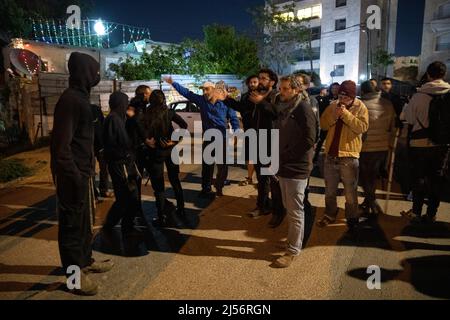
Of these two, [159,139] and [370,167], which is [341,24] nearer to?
[370,167]

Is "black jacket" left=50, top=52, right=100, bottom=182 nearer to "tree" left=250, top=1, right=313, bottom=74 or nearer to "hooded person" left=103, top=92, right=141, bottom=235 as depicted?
"hooded person" left=103, top=92, right=141, bottom=235

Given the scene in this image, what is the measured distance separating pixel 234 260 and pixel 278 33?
3158 centimetres

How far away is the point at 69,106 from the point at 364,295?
3.16 m

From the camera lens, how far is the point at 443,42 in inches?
1223

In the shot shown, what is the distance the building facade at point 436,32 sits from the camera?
30514mm

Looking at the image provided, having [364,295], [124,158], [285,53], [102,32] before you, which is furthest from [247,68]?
[364,295]

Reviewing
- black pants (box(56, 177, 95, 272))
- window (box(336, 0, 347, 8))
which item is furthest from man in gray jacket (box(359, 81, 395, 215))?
window (box(336, 0, 347, 8))

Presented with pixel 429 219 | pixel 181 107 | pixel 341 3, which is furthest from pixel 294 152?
pixel 341 3

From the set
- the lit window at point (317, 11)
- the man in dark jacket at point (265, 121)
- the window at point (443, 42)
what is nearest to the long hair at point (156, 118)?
the man in dark jacket at point (265, 121)

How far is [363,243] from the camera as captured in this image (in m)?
4.39

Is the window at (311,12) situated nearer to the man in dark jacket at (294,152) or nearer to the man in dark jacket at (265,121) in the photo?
the man in dark jacket at (265,121)

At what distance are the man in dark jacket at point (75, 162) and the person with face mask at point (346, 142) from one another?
282 cm

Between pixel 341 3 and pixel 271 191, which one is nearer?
pixel 271 191

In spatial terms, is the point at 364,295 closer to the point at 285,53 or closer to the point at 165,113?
the point at 165,113
